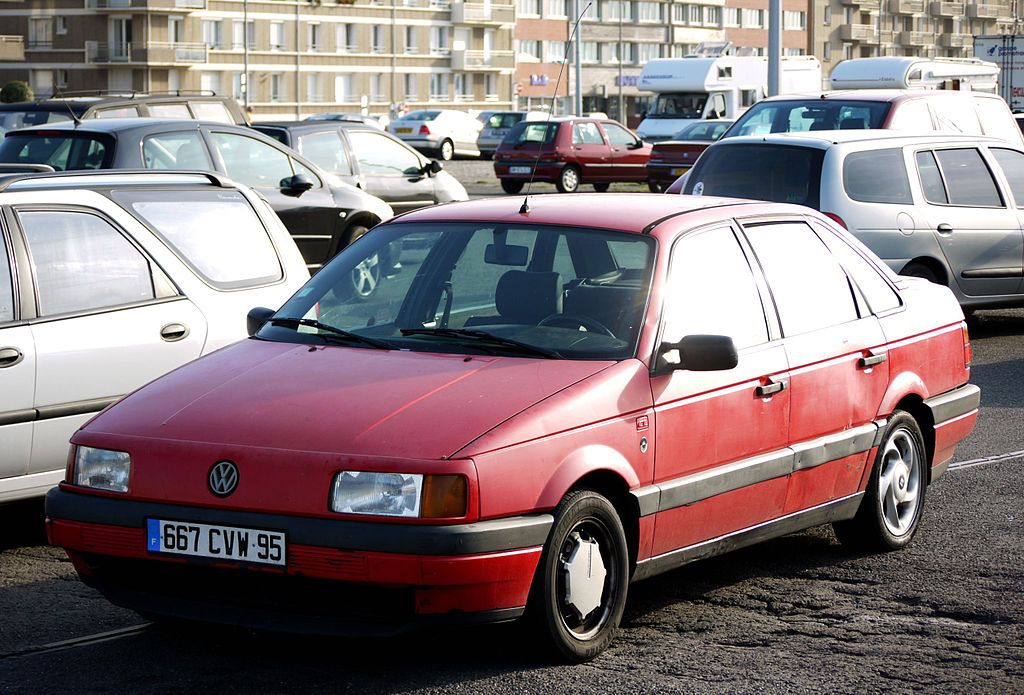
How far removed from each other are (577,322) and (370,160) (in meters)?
12.0

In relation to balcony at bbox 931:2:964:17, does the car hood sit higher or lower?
lower

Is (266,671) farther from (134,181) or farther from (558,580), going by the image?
(134,181)

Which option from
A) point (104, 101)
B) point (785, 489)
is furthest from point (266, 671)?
point (104, 101)

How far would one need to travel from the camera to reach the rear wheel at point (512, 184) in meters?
35.3

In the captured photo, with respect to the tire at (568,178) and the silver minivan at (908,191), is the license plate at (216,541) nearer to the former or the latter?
the silver minivan at (908,191)

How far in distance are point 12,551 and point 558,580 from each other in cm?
281

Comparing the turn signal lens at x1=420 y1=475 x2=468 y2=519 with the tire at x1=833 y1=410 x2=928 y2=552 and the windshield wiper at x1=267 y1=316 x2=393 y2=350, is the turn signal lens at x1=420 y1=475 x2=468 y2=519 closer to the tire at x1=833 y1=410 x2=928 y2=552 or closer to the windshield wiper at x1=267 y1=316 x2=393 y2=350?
the windshield wiper at x1=267 y1=316 x2=393 y2=350

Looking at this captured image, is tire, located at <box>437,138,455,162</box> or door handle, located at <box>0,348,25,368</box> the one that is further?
tire, located at <box>437,138,455,162</box>

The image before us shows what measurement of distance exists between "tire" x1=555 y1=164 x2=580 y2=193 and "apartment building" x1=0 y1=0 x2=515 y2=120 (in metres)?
50.1

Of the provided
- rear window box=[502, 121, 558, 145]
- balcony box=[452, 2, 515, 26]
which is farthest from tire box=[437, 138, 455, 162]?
balcony box=[452, 2, 515, 26]

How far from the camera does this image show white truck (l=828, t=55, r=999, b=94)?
29484mm

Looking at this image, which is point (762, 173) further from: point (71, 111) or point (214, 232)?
point (71, 111)

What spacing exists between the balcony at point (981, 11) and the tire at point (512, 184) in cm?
10920

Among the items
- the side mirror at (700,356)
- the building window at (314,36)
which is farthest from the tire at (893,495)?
the building window at (314,36)
